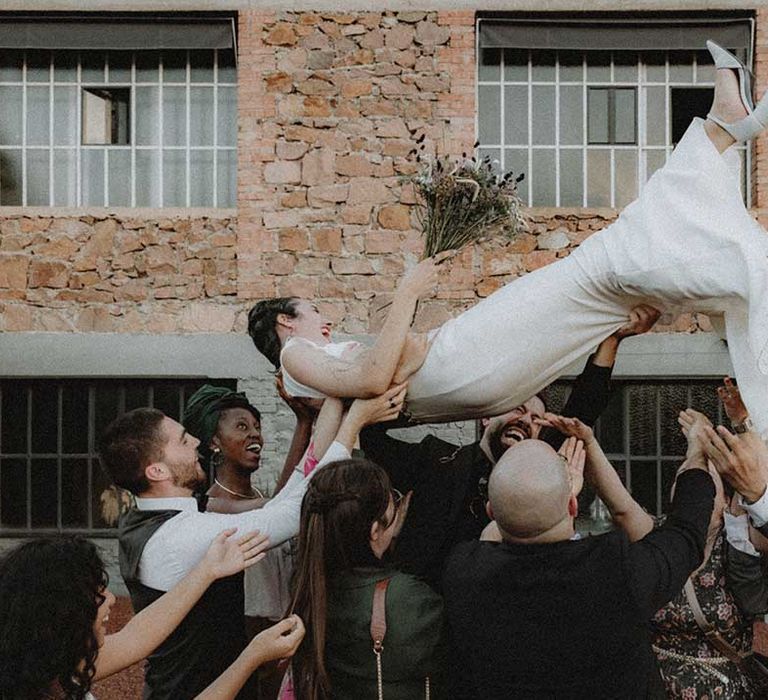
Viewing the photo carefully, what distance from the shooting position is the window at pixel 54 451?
29.4 ft

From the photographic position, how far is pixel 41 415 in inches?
355

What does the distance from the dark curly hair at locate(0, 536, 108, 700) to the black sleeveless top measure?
2.08ft

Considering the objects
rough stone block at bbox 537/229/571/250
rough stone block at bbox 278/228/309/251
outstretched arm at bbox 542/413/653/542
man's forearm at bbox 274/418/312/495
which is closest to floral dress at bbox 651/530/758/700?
outstretched arm at bbox 542/413/653/542

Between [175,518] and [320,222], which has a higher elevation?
[320,222]

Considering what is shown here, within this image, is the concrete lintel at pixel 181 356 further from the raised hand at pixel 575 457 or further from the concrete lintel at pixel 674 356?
the raised hand at pixel 575 457

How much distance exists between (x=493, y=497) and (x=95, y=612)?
0.93m

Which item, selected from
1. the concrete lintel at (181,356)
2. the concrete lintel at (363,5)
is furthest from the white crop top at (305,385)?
the concrete lintel at (363,5)

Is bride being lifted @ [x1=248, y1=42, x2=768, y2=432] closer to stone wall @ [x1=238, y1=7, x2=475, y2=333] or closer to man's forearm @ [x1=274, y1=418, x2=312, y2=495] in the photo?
man's forearm @ [x1=274, y1=418, x2=312, y2=495]

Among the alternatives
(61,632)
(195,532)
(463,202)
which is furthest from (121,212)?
(61,632)

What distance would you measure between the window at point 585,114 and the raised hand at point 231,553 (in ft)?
21.6

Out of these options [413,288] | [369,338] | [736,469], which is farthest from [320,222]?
[736,469]

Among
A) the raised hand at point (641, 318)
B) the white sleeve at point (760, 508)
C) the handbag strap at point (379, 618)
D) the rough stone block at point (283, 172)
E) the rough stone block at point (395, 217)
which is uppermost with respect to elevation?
the rough stone block at point (283, 172)

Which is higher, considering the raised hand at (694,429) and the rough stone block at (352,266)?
the rough stone block at (352,266)

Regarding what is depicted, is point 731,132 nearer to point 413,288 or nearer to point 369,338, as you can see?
point 413,288
